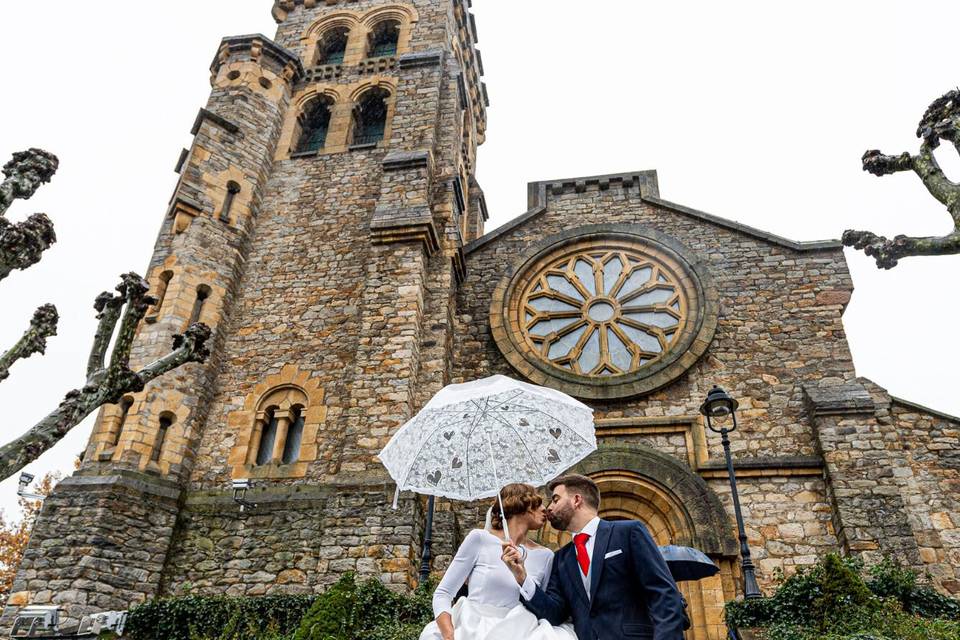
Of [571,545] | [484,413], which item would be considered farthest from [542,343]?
[571,545]

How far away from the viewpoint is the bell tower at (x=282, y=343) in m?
9.93

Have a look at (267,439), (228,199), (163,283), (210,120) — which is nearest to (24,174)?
(163,283)

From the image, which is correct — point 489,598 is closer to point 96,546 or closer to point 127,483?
point 96,546

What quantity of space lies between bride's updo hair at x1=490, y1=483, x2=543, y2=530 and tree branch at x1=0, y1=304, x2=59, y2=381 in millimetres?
7003

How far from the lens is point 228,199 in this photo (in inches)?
567

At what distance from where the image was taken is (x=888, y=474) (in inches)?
382


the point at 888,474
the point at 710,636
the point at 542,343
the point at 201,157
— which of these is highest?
the point at 201,157

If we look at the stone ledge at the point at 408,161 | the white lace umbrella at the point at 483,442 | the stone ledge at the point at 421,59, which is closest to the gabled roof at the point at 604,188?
the stone ledge at the point at 408,161

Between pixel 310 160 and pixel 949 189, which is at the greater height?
pixel 310 160

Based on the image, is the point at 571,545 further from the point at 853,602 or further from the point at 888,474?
the point at 888,474

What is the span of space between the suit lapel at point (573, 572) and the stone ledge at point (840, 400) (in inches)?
Answer: 321

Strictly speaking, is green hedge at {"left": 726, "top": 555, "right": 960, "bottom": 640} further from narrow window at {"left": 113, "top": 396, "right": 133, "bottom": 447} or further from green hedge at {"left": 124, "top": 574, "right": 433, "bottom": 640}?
narrow window at {"left": 113, "top": 396, "right": 133, "bottom": 447}

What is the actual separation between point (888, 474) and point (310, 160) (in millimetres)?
12881

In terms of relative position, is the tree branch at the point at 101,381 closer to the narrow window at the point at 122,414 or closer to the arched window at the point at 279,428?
the narrow window at the point at 122,414
